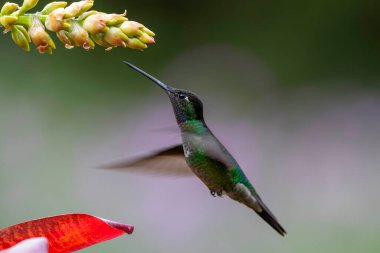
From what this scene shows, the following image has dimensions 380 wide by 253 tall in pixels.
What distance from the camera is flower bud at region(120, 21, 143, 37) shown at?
2.25ft

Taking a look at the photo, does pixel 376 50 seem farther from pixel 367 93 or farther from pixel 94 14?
pixel 94 14

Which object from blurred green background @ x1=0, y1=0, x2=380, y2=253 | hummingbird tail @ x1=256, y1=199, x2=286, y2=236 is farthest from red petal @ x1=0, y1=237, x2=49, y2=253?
blurred green background @ x1=0, y1=0, x2=380, y2=253

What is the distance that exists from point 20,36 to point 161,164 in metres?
0.47

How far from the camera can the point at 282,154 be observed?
2.52 m

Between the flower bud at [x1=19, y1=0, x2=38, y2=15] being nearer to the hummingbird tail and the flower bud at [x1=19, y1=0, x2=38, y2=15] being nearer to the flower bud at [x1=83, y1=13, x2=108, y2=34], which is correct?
the flower bud at [x1=83, y1=13, x2=108, y2=34]

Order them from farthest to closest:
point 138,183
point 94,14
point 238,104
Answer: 1. point 238,104
2. point 138,183
3. point 94,14

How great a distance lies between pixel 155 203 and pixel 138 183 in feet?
0.40

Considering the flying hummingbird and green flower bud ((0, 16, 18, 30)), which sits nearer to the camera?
green flower bud ((0, 16, 18, 30))

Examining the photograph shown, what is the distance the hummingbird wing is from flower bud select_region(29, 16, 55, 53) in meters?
0.33

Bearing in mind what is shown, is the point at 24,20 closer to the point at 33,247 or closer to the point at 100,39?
the point at 100,39

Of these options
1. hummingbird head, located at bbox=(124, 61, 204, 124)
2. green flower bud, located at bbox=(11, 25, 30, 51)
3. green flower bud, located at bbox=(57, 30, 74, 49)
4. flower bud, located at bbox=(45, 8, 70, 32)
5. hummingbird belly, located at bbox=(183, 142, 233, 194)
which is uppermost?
flower bud, located at bbox=(45, 8, 70, 32)

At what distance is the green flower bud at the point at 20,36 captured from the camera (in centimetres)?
69

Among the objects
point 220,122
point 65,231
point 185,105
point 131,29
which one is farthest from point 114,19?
point 220,122

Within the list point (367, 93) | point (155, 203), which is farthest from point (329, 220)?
point (367, 93)
